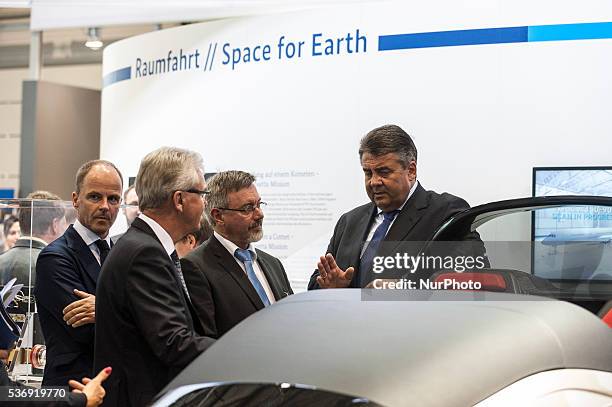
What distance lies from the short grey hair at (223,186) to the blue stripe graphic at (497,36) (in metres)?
3.88

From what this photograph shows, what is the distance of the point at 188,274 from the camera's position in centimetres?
316

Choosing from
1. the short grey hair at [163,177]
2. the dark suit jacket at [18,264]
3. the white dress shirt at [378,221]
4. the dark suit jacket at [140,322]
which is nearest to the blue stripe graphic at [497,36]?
the white dress shirt at [378,221]

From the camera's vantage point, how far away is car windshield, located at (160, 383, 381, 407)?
1579mm

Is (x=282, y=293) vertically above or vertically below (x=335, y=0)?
below

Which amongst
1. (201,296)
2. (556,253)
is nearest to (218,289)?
(201,296)

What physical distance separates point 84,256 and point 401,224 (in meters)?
1.28

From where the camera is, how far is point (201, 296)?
10.3ft

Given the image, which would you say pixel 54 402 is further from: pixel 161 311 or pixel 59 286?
pixel 59 286

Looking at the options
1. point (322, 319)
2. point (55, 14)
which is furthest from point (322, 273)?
point (55, 14)

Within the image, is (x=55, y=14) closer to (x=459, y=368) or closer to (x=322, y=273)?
(x=322, y=273)

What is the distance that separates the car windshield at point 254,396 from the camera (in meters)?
1.58

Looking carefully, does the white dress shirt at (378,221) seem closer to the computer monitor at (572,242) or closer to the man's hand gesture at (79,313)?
the computer monitor at (572,242)

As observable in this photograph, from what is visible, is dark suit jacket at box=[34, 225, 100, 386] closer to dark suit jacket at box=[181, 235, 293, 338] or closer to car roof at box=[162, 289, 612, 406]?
dark suit jacket at box=[181, 235, 293, 338]

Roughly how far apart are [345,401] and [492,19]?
5.76 m
